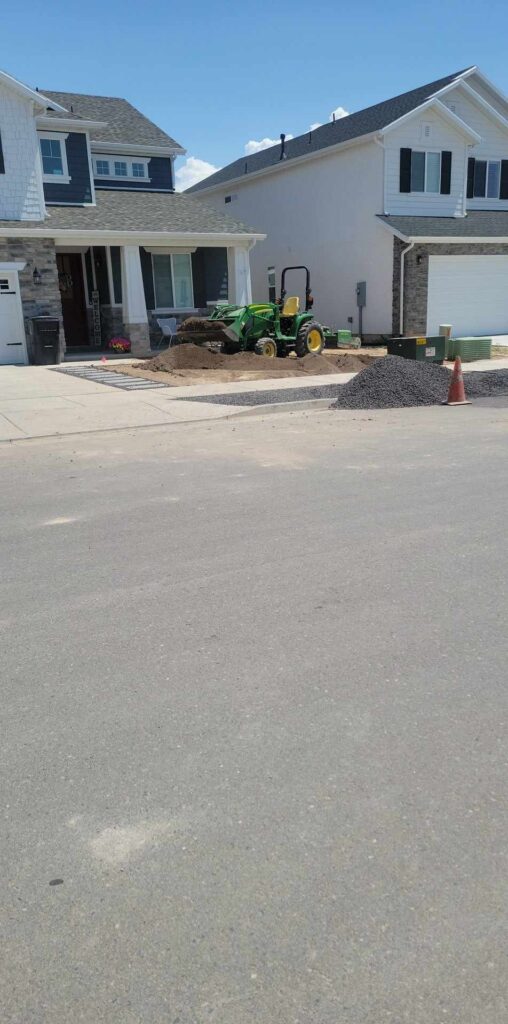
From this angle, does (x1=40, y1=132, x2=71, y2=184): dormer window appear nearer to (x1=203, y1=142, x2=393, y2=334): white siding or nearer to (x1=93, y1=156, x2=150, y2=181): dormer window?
(x1=93, y1=156, x2=150, y2=181): dormer window

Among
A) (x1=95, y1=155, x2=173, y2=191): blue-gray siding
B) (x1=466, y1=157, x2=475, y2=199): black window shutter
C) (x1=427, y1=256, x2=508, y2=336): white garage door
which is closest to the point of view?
(x1=427, y1=256, x2=508, y2=336): white garage door

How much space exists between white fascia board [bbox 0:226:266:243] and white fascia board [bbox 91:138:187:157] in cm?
552

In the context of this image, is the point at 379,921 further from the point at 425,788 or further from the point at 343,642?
the point at 343,642

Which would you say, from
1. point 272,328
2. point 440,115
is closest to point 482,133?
point 440,115

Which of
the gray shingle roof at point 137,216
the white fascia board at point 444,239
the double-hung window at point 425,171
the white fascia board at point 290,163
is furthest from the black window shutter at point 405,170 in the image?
the gray shingle roof at point 137,216

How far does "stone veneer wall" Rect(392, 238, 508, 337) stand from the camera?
82.1 ft

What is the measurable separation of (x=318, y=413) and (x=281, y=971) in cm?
1111

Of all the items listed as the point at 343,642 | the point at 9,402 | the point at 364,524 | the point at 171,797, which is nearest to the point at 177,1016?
the point at 171,797

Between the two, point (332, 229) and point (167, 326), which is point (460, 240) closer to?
point (332, 229)

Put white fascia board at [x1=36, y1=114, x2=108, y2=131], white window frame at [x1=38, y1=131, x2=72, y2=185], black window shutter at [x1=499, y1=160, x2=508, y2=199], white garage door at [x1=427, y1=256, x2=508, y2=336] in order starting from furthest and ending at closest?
black window shutter at [x1=499, y1=160, x2=508, y2=199], white garage door at [x1=427, y1=256, x2=508, y2=336], white window frame at [x1=38, y1=131, x2=72, y2=185], white fascia board at [x1=36, y1=114, x2=108, y2=131]

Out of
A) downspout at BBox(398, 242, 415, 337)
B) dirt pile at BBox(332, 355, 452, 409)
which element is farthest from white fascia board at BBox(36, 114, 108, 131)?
dirt pile at BBox(332, 355, 452, 409)

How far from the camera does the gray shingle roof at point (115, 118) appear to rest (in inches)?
1059

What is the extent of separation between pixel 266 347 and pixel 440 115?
12.5 meters

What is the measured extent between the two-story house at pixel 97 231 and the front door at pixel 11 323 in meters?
0.03
